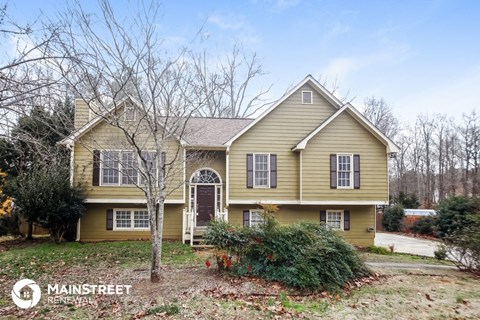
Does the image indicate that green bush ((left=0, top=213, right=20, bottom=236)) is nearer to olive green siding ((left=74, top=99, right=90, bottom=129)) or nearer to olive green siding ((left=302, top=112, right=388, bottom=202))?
olive green siding ((left=74, top=99, right=90, bottom=129))

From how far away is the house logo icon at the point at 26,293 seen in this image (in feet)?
21.1

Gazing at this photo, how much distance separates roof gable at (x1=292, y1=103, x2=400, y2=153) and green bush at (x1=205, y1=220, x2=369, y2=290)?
622cm

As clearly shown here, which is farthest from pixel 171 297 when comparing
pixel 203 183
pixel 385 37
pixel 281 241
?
pixel 385 37

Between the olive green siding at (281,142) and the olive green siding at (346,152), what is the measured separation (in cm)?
63

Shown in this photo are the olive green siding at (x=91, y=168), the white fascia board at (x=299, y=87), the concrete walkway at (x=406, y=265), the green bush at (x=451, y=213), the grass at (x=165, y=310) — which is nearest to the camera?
the grass at (x=165, y=310)

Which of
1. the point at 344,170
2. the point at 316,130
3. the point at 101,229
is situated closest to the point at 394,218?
the point at 344,170

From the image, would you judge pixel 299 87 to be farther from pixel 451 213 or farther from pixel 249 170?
pixel 451 213

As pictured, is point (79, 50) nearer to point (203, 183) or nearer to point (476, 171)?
point (203, 183)

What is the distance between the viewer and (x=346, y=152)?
14.3 metres

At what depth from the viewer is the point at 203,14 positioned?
886 cm

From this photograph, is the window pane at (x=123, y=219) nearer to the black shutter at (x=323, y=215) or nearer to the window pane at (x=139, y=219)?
the window pane at (x=139, y=219)

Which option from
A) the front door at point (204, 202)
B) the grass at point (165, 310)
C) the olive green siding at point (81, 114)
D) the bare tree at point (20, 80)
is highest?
the olive green siding at point (81, 114)

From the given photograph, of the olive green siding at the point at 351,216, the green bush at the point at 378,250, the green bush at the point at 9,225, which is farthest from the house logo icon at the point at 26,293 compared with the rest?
the green bush at the point at 378,250

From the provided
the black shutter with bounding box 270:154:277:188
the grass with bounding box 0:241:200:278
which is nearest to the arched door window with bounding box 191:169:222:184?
the black shutter with bounding box 270:154:277:188
